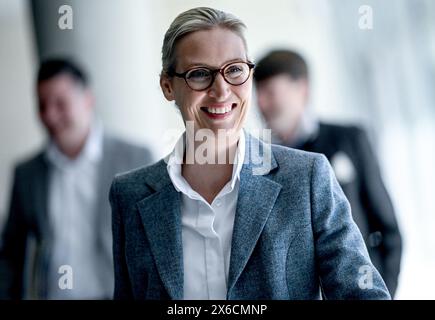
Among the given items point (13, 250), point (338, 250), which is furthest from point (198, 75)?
point (13, 250)

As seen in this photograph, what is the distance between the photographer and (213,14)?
0.75 metres

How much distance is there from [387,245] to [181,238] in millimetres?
427

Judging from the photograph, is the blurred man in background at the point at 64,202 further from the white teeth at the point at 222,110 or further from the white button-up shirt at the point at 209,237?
the white teeth at the point at 222,110

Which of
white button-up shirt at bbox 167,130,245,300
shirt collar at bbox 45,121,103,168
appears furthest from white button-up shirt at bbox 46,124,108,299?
white button-up shirt at bbox 167,130,245,300

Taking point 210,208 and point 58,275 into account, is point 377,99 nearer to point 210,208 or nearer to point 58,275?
point 58,275

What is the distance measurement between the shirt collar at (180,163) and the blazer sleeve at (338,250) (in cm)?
9

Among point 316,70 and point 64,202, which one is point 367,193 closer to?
point 64,202

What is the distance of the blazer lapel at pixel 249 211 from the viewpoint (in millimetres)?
743

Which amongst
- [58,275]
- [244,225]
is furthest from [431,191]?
[244,225]

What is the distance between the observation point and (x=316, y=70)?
3.58 m

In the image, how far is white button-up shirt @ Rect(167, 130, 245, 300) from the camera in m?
0.76

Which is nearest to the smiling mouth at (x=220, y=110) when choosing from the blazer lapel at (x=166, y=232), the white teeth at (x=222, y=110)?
the white teeth at (x=222, y=110)

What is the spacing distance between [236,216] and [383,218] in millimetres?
392

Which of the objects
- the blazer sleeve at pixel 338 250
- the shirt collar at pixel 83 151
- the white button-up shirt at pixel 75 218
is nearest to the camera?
the blazer sleeve at pixel 338 250
